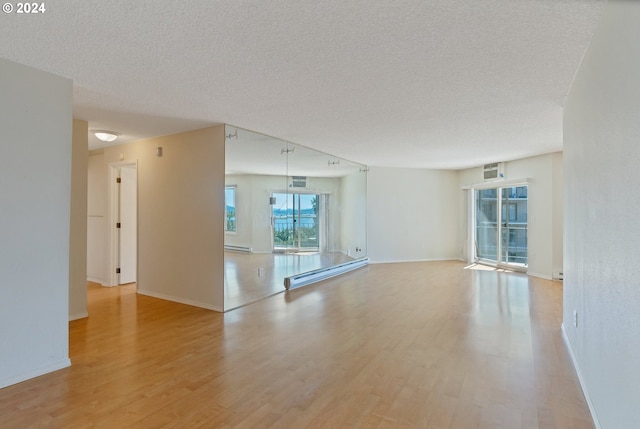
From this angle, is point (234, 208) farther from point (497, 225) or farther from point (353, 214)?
point (497, 225)

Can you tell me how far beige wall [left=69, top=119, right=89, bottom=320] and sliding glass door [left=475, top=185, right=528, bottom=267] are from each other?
794cm

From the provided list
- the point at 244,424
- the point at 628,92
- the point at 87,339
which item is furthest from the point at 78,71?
the point at 628,92

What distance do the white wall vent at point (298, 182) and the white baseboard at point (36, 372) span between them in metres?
4.05

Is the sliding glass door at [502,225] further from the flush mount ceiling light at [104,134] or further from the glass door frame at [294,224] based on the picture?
the flush mount ceiling light at [104,134]

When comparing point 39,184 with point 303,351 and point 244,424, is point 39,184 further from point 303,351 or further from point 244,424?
point 303,351

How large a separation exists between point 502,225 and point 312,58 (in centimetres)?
689

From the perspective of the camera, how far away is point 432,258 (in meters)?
8.90

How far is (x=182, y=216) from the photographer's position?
4.67 metres

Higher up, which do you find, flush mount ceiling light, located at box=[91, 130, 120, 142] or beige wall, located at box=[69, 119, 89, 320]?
flush mount ceiling light, located at box=[91, 130, 120, 142]

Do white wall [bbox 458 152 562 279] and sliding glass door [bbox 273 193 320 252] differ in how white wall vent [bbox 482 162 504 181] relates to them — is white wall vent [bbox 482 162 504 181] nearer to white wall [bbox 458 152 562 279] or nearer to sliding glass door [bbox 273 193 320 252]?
white wall [bbox 458 152 562 279]

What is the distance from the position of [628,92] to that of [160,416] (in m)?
3.03

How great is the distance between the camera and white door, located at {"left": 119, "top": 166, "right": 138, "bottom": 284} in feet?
18.6

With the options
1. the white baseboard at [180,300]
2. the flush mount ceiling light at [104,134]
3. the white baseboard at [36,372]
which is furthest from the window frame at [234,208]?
the white baseboard at [36,372]

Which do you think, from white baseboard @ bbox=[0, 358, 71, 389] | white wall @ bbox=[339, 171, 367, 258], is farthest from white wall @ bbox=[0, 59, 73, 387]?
white wall @ bbox=[339, 171, 367, 258]
